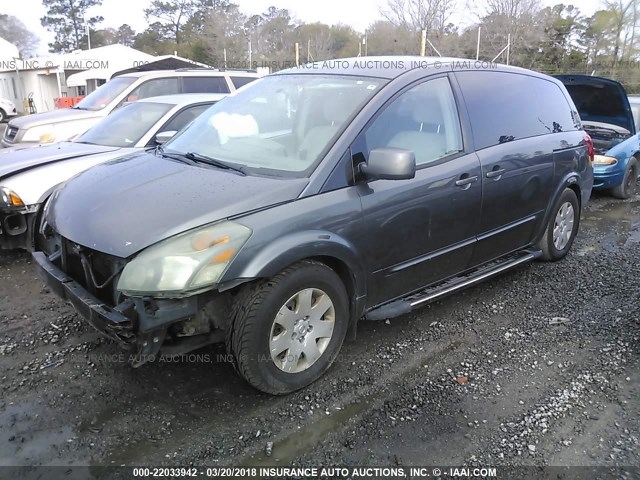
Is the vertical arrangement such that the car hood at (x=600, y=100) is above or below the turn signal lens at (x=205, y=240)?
above

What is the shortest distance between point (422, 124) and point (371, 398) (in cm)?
183

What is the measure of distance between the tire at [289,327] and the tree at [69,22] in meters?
76.0

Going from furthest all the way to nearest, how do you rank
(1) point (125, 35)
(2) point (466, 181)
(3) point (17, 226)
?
(1) point (125, 35) < (3) point (17, 226) < (2) point (466, 181)

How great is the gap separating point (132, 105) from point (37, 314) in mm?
3208

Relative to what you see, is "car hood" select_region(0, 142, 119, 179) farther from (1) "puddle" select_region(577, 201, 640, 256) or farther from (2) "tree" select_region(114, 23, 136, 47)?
(2) "tree" select_region(114, 23, 136, 47)

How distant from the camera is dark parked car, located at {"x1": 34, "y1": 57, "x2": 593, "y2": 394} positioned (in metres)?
2.51

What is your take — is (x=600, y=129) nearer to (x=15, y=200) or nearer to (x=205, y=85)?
(x=205, y=85)

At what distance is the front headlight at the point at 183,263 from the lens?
7.86ft

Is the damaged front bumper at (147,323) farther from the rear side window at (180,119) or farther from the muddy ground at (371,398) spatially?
the rear side window at (180,119)

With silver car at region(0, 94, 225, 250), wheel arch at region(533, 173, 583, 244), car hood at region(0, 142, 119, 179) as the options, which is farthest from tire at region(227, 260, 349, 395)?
car hood at region(0, 142, 119, 179)

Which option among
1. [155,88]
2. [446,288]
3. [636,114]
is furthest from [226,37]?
[446,288]

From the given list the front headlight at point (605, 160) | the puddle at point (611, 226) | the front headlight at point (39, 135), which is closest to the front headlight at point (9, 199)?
the front headlight at point (39, 135)

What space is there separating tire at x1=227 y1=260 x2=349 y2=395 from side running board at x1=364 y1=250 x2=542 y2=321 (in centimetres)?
32

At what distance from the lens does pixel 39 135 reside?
7.48m
